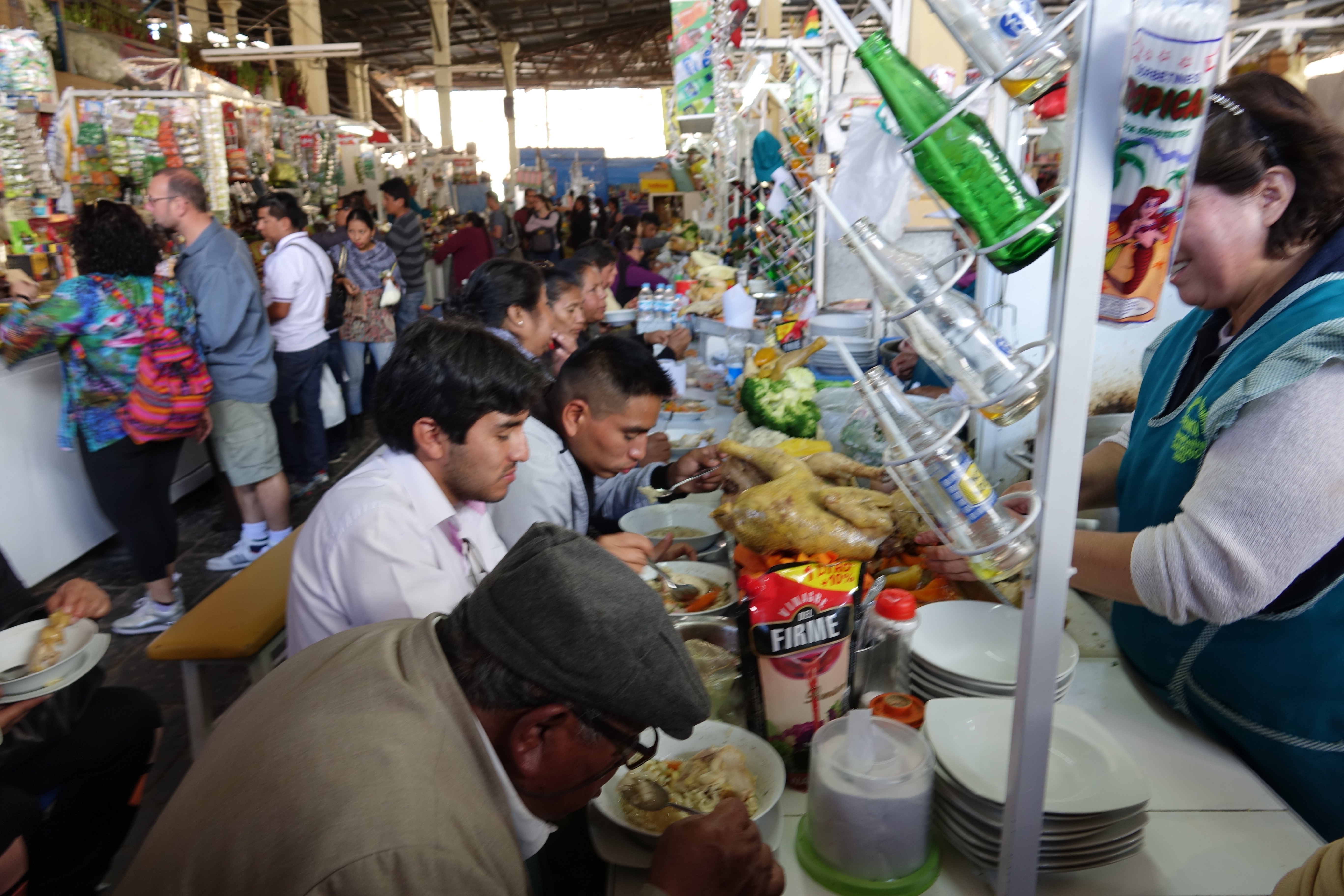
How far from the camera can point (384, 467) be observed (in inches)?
70.4

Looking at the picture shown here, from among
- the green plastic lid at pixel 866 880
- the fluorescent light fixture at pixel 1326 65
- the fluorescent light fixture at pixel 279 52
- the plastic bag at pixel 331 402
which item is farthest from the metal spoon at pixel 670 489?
the fluorescent light fixture at pixel 279 52

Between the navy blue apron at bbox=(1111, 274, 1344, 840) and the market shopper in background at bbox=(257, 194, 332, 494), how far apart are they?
15.7ft

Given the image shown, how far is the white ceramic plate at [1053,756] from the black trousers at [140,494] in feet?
13.2

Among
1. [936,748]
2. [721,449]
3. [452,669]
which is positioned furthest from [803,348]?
[452,669]

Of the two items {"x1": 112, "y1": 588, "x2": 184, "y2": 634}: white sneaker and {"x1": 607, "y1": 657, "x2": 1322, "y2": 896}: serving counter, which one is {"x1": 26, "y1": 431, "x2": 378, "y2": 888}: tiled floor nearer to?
{"x1": 112, "y1": 588, "x2": 184, "y2": 634}: white sneaker

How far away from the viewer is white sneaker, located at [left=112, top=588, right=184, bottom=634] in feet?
13.1

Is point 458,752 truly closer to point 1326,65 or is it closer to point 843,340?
point 843,340

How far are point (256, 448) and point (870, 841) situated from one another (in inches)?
175

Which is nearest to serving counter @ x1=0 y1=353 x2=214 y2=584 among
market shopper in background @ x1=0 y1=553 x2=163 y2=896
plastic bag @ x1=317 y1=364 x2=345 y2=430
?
plastic bag @ x1=317 y1=364 x2=345 y2=430

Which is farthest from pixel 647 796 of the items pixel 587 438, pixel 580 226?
pixel 580 226

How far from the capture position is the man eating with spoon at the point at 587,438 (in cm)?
226

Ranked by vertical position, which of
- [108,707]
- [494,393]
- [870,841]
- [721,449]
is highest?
[494,393]

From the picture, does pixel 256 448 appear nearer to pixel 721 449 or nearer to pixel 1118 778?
pixel 721 449

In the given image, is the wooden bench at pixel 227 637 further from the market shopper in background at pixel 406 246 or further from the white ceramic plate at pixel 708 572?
the market shopper in background at pixel 406 246
